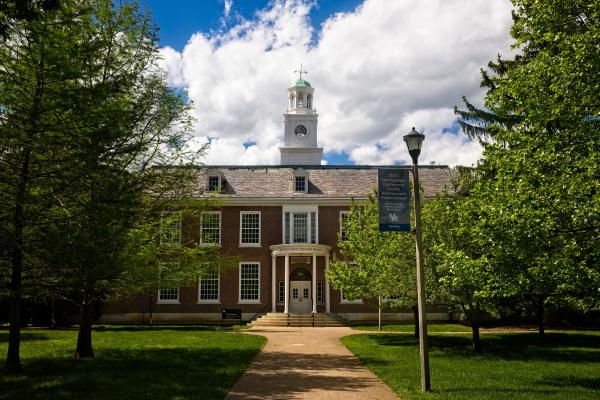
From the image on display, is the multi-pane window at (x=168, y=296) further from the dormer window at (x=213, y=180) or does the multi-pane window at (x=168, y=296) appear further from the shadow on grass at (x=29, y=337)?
the shadow on grass at (x=29, y=337)

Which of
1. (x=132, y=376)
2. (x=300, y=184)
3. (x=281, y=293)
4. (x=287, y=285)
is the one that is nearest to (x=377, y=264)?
(x=132, y=376)

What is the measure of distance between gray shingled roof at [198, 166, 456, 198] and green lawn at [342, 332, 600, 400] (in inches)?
597

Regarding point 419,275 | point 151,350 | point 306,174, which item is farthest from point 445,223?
point 306,174

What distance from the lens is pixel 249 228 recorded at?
3691 centimetres

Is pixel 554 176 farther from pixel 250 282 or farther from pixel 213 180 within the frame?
pixel 213 180

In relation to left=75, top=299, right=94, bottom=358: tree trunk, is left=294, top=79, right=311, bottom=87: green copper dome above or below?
above

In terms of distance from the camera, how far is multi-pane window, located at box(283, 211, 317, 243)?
1437 inches

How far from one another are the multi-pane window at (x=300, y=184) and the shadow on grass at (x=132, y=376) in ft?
68.7

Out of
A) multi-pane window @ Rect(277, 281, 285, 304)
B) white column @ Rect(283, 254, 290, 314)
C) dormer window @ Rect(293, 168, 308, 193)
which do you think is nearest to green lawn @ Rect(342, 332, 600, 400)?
white column @ Rect(283, 254, 290, 314)

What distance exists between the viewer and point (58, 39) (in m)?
11.5

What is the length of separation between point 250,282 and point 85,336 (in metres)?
20.0

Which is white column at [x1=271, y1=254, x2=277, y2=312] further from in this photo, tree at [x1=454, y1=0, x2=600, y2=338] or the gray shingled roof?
tree at [x1=454, y1=0, x2=600, y2=338]

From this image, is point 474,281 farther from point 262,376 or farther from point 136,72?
point 136,72

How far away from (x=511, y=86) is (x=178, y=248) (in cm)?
1137
